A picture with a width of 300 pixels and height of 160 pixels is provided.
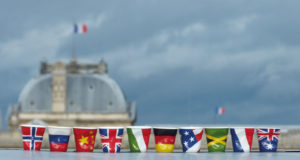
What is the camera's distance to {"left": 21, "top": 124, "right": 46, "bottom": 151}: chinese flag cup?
11.5 m

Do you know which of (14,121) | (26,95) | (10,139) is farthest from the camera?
(26,95)

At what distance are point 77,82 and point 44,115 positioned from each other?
11.4 metres

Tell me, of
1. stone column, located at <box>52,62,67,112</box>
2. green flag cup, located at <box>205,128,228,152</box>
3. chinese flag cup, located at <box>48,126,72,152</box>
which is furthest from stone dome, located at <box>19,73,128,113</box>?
green flag cup, located at <box>205,128,228,152</box>

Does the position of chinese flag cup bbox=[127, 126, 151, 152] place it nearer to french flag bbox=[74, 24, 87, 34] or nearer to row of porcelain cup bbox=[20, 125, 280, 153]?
row of porcelain cup bbox=[20, 125, 280, 153]

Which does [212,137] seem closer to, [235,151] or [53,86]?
[235,151]

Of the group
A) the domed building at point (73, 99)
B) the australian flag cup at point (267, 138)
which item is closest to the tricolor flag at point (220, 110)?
the domed building at point (73, 99)

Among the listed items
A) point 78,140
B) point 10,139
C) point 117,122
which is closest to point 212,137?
point 78,140

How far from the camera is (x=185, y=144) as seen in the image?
11.2 meters

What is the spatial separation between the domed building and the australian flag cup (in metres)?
102

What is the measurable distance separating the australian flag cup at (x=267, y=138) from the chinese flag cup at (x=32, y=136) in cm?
407

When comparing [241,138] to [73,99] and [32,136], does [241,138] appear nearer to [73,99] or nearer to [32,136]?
[32,136]

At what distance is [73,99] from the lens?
400 feet

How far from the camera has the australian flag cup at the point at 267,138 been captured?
38.2 feet

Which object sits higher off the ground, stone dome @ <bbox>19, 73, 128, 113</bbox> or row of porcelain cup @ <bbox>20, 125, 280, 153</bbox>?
stone dome @ <bbox>19, 73, 128, 113</bbox>
